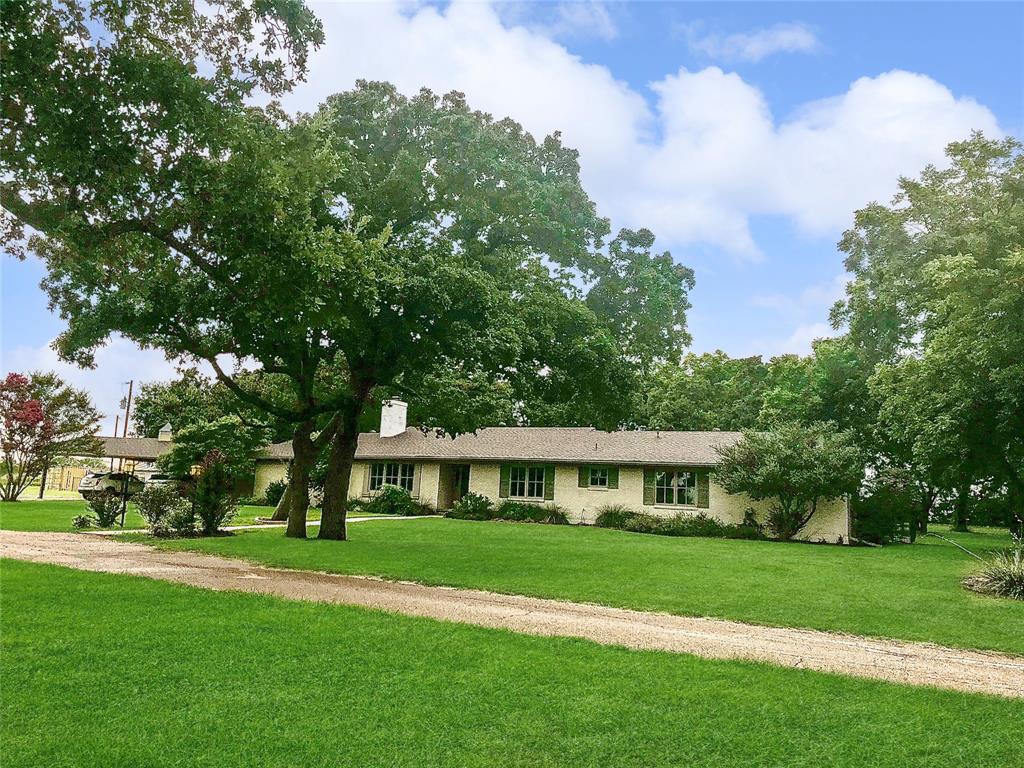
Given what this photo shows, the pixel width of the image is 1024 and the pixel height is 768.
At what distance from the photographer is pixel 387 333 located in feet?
49.6

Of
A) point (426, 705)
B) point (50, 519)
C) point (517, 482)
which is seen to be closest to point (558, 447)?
point (517, 482)

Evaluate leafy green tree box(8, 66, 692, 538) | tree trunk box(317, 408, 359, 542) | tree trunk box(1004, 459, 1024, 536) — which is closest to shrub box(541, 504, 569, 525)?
leafy green tree box(8, 66, 692, 538)

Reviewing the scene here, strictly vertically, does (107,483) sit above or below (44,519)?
above

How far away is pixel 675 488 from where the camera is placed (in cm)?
2811

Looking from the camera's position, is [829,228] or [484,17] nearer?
[484,17]

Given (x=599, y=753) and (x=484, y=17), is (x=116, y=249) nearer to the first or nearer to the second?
(x=484, y=17)

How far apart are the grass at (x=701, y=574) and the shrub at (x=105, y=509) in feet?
13.9

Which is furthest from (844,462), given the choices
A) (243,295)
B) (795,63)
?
(243,295)

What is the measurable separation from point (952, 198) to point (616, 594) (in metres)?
19.9

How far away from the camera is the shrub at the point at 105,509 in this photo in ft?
65.5

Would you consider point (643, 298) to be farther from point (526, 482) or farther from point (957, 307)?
point (526, 482)

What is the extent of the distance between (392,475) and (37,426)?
54.2 feet

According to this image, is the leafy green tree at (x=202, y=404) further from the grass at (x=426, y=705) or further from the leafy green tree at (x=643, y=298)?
the grass at (x=426, y=705)

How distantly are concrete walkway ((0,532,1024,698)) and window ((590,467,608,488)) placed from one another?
18.6 metres
